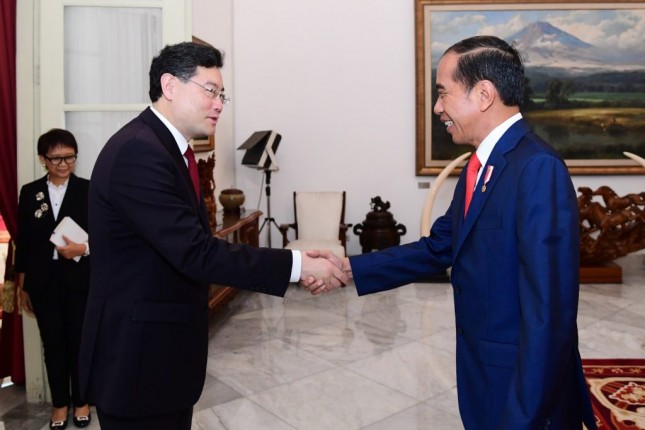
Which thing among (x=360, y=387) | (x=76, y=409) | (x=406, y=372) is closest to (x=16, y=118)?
(x=76, y=409)

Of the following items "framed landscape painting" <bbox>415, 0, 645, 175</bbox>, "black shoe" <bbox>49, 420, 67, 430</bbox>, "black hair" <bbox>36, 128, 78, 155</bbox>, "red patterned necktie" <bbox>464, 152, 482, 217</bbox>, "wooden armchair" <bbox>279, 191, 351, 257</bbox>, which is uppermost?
"framed landscape painting" <bbox>415, 0, 645, 175</bbox>

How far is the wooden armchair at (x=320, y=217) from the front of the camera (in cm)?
736

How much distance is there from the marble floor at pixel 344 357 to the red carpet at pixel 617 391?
26cm

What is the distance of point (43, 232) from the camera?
10.8ft

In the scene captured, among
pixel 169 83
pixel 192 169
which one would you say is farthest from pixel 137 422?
pixel 169 83

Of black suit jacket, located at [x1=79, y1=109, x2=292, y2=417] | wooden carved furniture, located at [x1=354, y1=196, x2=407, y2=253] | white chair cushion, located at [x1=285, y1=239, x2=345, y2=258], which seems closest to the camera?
black suit jacket, located at [x1=79, y1=109, x2=292, y2=417]

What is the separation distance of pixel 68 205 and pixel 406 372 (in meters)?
2.41

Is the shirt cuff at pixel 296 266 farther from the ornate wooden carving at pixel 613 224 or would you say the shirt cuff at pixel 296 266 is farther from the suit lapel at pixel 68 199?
the ornate wooden carving at pixel 613 224

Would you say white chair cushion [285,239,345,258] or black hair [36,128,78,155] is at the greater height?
black hair [36,128,78,155]

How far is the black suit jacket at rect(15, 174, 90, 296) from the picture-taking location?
10.8ft

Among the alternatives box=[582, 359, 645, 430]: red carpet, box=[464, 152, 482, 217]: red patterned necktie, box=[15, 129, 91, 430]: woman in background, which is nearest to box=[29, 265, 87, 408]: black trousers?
box=[15, 129, 91, 430]: woman in background

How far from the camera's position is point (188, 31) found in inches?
134

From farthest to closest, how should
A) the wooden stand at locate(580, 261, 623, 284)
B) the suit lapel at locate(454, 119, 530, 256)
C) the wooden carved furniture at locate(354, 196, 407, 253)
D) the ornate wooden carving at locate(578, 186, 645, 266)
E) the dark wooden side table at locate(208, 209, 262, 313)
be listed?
the wooden carved furniture at locate(354, 196, 407, 253), the wooden stand at locate(580, 261, 623, 284), the ornate wooden carving at locate(578, 186, 645, 266), the dark wooden side table at locate(208, 209, 262, 313), the suit lapel at locate(454, 119, 530, 256)

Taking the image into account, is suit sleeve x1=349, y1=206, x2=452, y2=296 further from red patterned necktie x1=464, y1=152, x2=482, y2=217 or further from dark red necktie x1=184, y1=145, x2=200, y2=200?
dark red necktie x1=184, y1=145, x2=200, y2=200
